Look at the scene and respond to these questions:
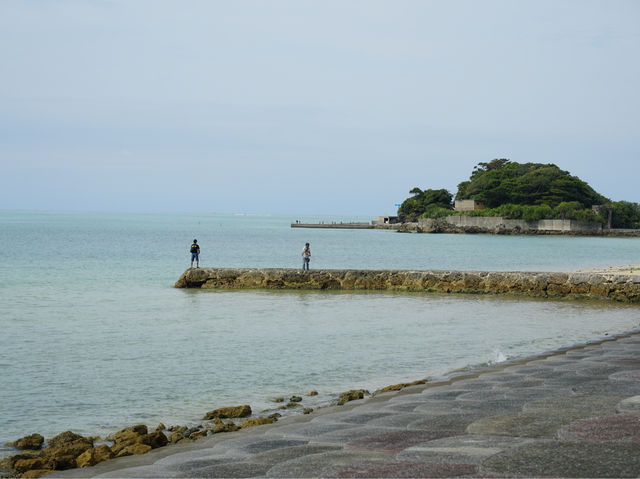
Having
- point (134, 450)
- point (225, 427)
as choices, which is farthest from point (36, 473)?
point (225, 427)

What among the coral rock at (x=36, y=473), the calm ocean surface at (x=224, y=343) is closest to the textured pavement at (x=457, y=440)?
the coral rock at (x=36, y=473)

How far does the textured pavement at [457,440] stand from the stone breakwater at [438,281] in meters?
18.6

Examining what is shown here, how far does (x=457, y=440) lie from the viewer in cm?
436

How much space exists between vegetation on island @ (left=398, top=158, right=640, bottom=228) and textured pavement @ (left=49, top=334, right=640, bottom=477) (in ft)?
418

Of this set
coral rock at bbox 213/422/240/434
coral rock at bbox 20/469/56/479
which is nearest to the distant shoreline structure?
coral rock at bbox 213/422/240/434

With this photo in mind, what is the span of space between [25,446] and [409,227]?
144304mm

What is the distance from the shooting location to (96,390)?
1010cm

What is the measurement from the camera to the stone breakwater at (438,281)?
81.3 ft

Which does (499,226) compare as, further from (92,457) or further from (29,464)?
(29,464)

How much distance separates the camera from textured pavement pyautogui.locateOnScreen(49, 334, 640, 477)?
3.50 m

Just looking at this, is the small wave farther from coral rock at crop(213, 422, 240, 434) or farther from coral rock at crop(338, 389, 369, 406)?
coral rock at crop(213, 422, 240, 434)

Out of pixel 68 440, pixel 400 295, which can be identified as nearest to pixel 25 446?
pixel 68 440

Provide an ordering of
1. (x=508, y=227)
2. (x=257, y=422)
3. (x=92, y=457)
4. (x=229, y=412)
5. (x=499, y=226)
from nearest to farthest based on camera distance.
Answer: (x=92, y=457)
(x=257, y=422)
(x=229, y=412)
(x=508, y=227)
(x=499, y=226)

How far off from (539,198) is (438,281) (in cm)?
11625
